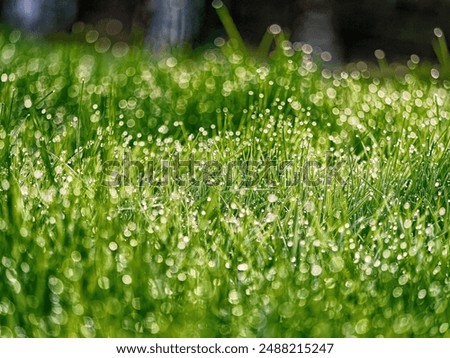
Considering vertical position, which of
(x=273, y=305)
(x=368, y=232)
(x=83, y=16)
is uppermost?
(x=273, y=305)

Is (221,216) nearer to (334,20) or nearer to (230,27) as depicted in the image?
(230,27)

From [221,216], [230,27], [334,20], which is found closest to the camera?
[221,216]

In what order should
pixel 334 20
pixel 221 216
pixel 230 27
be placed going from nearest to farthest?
1. pixel 221 216
2. pixel 230 27
3. pixel 334 20

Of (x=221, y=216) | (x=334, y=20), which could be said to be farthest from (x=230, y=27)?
(x=334, y=20)

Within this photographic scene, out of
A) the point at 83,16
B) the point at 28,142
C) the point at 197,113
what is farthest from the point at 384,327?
the point at 83,16

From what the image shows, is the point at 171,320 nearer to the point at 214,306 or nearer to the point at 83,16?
the point at 214,306

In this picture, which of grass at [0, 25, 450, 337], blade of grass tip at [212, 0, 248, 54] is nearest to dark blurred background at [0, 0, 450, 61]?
blade of grass tip at [212, 0, 248, 54]

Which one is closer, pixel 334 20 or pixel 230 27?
pixel 230 27

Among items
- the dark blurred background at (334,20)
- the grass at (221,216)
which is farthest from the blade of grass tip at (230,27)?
the dark blurred background at (334,20)
